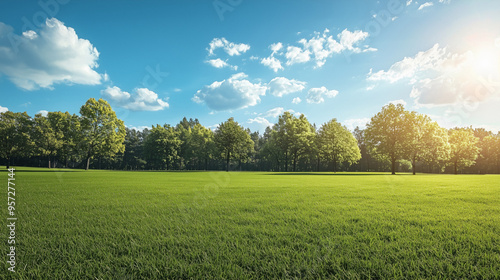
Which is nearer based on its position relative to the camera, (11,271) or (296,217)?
(11,271)

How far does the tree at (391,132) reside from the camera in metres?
40.0

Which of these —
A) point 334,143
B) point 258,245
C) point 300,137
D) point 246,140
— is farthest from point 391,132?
point 258,245

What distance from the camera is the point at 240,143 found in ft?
203

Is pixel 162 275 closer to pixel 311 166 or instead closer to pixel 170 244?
pixel 170 244

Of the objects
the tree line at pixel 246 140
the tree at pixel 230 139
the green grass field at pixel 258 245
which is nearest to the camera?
the green grass field at pixel 258 245

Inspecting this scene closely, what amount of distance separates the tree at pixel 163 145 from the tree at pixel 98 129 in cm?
2662

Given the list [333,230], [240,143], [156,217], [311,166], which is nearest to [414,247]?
[333,230]

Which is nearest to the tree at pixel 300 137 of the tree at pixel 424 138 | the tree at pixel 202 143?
the tree at pixel 424 138

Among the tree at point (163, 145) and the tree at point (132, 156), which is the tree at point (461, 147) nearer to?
the tree at point (163, 145)

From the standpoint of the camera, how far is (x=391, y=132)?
41000 mm

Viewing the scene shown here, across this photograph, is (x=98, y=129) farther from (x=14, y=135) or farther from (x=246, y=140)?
(x=246, y=140)

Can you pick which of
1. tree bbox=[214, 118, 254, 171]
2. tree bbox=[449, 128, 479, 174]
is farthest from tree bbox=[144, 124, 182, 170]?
tree bbox=[449, 128, 479, 174]

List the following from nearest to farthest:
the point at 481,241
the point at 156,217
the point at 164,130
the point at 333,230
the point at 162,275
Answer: the point at 162,275 → the point at 481,241 → the point at 333,230 → the point at 156,217 → the point at 164,130

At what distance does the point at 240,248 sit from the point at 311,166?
99.7 metres
